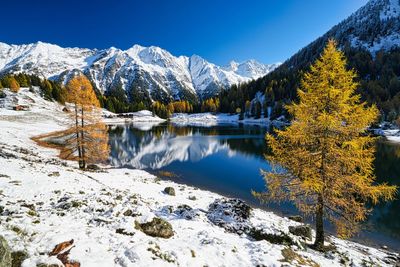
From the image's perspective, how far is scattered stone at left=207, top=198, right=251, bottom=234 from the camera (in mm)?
14770

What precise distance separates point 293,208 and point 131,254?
69.0 feet

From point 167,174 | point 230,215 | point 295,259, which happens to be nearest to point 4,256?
point 295,259

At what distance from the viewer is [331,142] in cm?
1366

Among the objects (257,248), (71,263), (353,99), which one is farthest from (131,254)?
(353,99)

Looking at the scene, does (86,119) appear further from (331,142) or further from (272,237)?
(331,142)

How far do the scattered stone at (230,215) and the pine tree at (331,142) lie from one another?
10.4ft

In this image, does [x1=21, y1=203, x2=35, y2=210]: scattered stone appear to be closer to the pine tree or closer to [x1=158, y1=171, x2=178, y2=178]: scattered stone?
the pine tree

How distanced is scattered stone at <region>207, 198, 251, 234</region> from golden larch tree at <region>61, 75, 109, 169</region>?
722 inches

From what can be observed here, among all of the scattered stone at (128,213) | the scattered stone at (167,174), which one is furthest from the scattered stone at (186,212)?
the scattered stone at (167,174)

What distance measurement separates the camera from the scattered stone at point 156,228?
11500mm

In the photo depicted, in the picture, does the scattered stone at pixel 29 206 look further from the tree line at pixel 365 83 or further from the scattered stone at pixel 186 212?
the tree line at pixel 365 83

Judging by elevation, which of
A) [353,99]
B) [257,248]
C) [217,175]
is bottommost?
[217,175]

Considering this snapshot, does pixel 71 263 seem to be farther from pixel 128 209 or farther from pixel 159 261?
pixel 128 209

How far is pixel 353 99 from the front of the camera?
13695 millimetres
